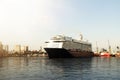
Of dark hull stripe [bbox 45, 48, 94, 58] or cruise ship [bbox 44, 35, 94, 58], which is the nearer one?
dark hull stripe [bbox 45, 48, 94, 58]

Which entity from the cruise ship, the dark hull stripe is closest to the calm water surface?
the dark hull stripe

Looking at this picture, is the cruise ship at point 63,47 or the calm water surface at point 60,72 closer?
the calm water surface at point 60,72

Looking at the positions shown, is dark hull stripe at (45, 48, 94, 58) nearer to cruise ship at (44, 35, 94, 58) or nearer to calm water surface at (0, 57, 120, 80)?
cruise ship at (44, 35, 94, 58)

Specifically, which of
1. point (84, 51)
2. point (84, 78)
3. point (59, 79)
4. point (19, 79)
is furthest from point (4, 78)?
point (84, 51)

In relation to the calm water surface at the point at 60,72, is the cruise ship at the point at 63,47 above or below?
above

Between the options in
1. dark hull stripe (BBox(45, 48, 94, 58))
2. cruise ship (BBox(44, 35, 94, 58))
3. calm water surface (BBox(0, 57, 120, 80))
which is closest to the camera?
calm water surface (BBox(0, 57, 120, 80))

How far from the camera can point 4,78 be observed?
37.3 m

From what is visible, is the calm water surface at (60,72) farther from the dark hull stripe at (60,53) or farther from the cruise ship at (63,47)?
the cruise ship at (63,47)

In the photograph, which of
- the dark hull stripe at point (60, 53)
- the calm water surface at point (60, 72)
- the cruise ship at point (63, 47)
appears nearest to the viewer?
the calm water surface at point (60, 72)

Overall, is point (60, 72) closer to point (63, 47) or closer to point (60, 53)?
point (60, 53)

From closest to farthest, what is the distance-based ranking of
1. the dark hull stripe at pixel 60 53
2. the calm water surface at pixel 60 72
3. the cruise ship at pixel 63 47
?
the calm water surface at pixel 60 72 → the dark hull stripe at pixel 60 53 → the cruise ship at pixel 63 47

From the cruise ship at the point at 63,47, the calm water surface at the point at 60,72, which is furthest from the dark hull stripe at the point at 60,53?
the calm water surface at the point at 60,72

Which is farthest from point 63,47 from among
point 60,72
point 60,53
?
point 60,72

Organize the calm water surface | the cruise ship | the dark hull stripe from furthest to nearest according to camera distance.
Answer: the cruise ship
the dark hull stripe
the calm water surface
